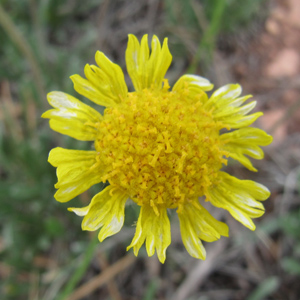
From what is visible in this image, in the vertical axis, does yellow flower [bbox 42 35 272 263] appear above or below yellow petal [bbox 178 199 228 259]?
above

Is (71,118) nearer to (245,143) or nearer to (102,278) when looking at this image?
(245,143)

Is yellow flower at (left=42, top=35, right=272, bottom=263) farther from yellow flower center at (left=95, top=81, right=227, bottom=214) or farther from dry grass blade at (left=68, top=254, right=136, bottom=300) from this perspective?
dry grass blade at (left=68, top=254, right=136, bottom=300)

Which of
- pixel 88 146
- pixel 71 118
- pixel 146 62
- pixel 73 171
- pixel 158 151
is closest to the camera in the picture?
pixel 158 151

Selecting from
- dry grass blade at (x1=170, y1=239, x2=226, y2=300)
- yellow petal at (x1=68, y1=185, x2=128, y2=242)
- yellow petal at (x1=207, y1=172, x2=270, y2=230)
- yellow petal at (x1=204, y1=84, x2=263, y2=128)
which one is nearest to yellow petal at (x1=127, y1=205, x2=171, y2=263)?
yellow petal at (x1=68, y1=185, x2=128, y2=242)

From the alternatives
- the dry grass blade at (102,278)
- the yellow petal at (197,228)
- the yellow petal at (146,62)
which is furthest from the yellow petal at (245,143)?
the dry grass blade at (102,278)

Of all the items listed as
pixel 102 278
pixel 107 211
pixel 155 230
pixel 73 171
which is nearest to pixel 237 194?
pixel 155 230

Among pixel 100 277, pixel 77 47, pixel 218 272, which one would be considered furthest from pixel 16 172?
pixel 218 272

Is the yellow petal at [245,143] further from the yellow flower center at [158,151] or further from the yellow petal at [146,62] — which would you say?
the yellow petal at [146,62]
